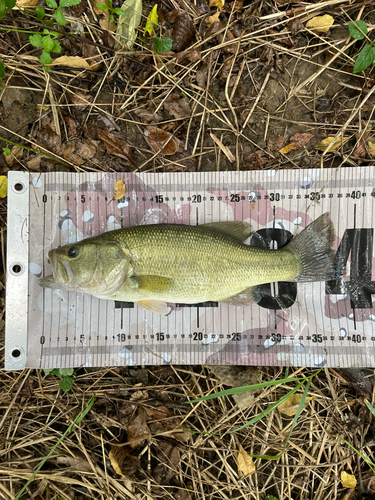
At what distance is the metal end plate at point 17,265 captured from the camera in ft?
10.8

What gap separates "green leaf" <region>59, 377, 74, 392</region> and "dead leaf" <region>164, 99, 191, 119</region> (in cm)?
289

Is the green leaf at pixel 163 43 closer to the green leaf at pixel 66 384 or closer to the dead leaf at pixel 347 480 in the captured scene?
the green leaf at pixel 66 384

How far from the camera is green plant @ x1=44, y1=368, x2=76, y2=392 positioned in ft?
10.6

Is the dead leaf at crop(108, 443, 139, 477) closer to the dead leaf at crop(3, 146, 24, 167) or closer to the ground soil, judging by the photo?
the ground soil

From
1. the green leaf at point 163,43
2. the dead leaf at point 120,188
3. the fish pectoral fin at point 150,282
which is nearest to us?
the fish pectoral fin at point 150,282

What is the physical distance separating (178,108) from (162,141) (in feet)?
1.26

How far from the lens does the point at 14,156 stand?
341 centimetres

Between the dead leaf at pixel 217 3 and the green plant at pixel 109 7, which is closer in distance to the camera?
the green plant at pixel 109 7

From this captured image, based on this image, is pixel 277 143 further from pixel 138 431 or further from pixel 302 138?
pixel 138 431

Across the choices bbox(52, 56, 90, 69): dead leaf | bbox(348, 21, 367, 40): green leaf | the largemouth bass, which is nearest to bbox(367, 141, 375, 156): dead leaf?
bbox(348, 21, 367, 40): green leaf

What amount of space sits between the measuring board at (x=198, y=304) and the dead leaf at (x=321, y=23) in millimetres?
1463

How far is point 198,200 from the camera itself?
3.44 metres

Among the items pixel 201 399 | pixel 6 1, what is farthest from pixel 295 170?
pixel 6 1

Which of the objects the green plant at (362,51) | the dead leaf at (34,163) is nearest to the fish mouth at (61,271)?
the dead leaf at (34,163)
